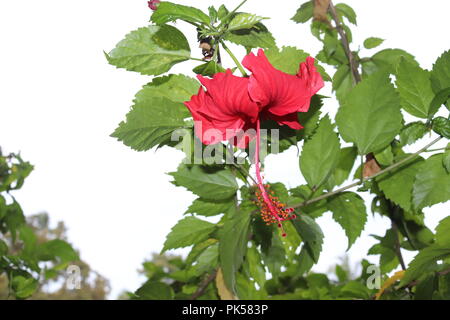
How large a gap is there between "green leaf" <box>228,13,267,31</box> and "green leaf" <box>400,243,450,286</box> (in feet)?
1.38

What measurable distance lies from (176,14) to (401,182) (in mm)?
438

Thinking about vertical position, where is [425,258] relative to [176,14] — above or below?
below

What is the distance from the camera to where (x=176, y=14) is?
0.52 metres

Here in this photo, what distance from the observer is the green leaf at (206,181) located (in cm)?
71

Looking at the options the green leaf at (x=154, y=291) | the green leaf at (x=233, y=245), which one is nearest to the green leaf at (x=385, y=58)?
the green leaf at (x=233, y=245)

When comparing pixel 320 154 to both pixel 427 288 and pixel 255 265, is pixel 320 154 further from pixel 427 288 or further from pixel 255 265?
pixel 255 265

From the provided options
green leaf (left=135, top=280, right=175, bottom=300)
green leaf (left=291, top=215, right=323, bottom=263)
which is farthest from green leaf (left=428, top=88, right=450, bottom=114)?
green leaf (left=135, top=280, right=175, bottom=300)

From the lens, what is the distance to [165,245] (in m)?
0.78

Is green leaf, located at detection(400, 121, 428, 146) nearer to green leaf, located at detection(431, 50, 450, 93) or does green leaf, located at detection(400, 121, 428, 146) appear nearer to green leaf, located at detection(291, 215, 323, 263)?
green leaf, located at detection(431, 50, 450, 93)

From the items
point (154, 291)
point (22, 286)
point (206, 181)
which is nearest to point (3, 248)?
point (22, 286)

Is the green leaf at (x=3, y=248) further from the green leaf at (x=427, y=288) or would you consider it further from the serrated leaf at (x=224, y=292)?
the green leaf at (x=427, y=288)

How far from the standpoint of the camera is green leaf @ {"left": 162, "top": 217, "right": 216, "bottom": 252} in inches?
31.0

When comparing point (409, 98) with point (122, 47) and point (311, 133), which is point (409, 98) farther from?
point (122, 47)
